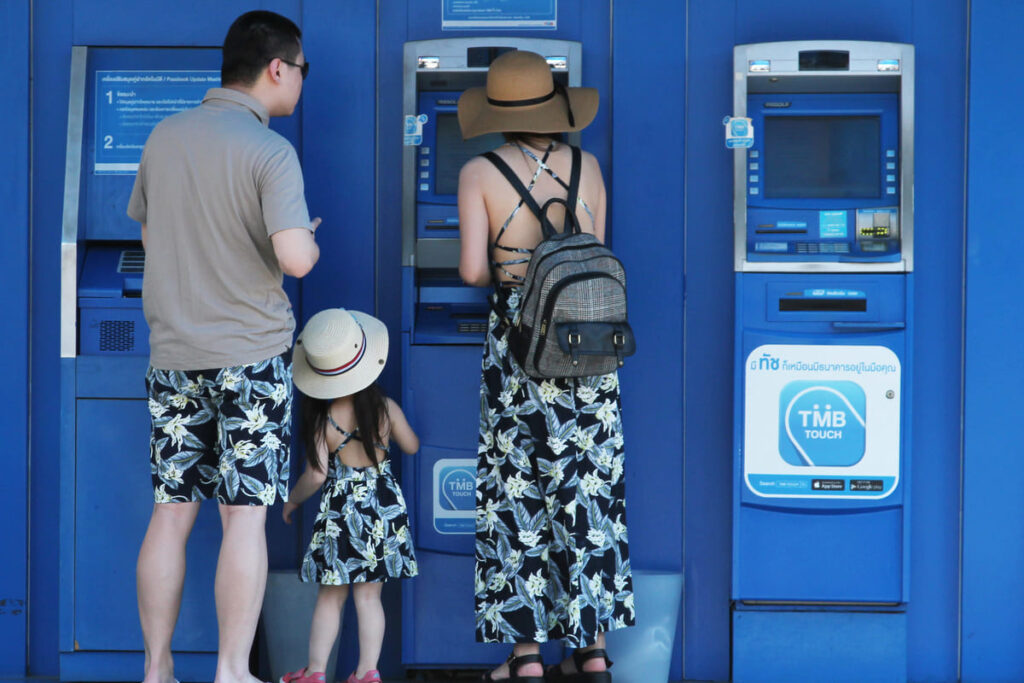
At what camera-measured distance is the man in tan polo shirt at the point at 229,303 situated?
3014 mm

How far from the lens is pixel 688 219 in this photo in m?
3.86

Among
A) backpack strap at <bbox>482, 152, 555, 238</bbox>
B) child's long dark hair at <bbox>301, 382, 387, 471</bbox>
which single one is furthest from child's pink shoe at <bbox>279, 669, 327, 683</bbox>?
backpack strap at <bbox>482, 152, 555, 238</bbox>

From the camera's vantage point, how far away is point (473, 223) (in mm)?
3240

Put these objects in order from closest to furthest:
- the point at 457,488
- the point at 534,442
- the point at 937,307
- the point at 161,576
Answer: the point at 161,576, the point at 534,442, the point at 457,488, the point at 937,307

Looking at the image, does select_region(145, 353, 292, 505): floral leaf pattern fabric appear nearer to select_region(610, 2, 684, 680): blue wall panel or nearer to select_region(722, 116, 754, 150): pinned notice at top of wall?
select_region(610, 2, 684, 680): blue wall panel

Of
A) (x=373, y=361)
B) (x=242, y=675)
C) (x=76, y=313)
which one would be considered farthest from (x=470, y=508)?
(x=76, y=313)

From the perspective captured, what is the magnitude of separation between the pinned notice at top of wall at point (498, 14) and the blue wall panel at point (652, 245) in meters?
0.19

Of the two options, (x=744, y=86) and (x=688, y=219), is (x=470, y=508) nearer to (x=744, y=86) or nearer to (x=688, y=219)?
(x=688, y=219)

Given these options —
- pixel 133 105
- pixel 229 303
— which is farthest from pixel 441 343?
pixel 133 105

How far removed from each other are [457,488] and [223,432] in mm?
899

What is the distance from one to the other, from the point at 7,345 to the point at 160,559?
1178 mm

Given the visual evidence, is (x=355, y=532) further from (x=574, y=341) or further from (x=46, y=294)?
(x=46, y=294)

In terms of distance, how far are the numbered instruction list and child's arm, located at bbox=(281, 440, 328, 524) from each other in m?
1.14

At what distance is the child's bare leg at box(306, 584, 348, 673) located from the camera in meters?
3.48
